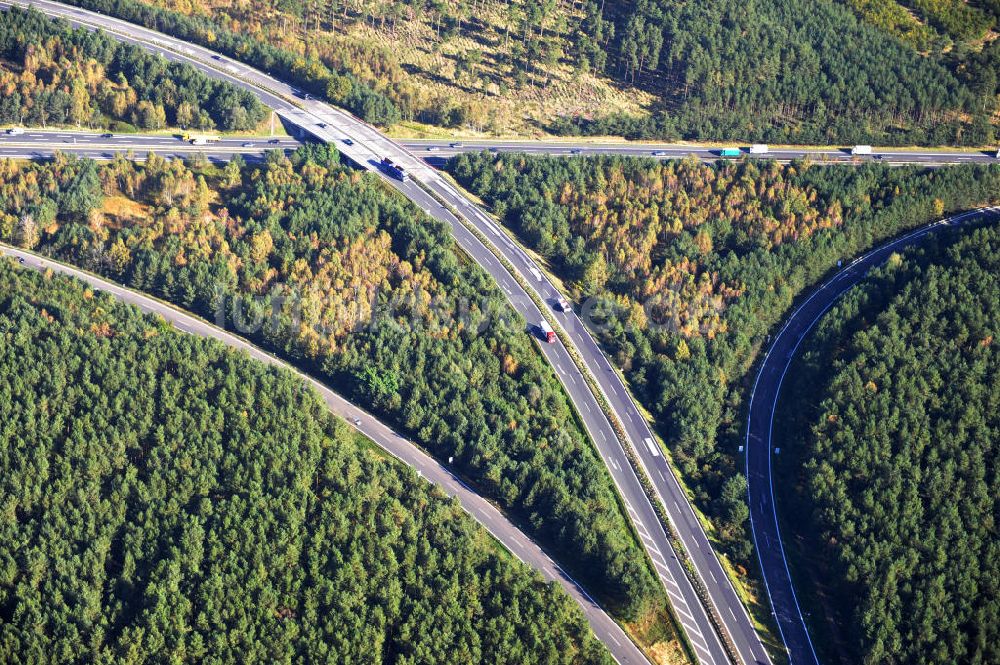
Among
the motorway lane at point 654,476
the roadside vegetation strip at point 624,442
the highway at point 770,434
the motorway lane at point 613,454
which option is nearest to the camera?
the motorway lane at point 613,454

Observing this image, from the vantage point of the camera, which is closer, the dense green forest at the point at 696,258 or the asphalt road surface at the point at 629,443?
the asphalt road surface at the point at 629,443

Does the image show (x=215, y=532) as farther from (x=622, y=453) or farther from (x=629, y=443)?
(x=629, y=443)

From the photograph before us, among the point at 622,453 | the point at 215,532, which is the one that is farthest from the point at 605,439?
the point at 215,532

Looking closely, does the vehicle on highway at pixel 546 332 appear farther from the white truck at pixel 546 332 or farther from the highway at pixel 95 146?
the highway at pixel 95 146

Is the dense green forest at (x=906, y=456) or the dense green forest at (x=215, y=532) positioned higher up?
the dense green forest at (x=906, y=456)

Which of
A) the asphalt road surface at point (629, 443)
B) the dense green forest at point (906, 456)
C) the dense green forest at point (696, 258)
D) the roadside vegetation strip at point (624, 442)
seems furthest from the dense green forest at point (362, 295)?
the dense green forest at point (906, 456)

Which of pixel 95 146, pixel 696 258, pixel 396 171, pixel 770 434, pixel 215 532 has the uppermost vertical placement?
pixel 696 258

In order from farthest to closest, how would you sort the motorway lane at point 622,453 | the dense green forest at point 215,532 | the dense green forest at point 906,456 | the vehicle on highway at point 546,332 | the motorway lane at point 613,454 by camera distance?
1. the vehicle on highway at point 546,332
2. the motorway lane at point 622,453
3. the motorway lane at point 613,454
4. the dense green forest at point 906,456
5. the dense green forest at point 215,532

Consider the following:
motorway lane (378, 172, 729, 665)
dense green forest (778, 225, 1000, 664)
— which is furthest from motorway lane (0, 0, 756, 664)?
dense green forest (778, 225, 1000, 664)
